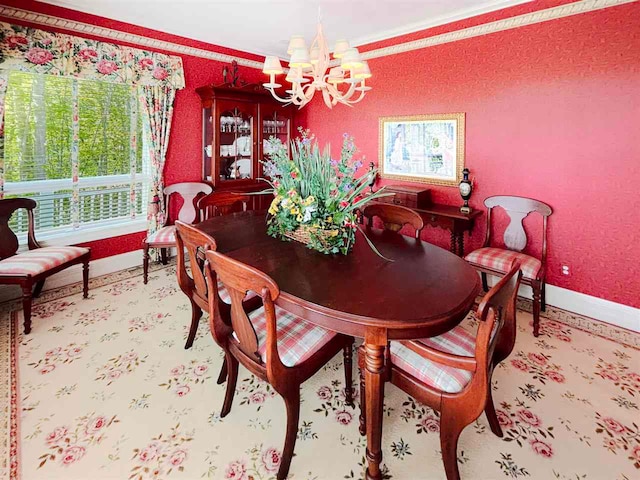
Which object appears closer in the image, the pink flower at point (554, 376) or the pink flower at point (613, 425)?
the pink flower at point (613, 425)

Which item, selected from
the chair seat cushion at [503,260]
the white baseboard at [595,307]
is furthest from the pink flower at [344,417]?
the white baseboard at [595,307]

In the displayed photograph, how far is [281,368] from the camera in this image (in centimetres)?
147

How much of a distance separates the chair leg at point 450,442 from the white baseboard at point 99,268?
3753mm

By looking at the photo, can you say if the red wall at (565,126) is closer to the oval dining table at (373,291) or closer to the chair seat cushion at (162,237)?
the oval dining table at (373,291)

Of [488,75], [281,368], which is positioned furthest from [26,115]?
[488,75]

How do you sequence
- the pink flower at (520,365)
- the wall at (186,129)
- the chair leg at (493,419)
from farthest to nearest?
1. the wall at (186,129)
2. the pink flower at (520,365)
3. the chair leg at (493,419)

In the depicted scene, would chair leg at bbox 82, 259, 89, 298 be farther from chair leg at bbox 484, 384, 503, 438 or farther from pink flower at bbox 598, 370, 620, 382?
pink flower at bbox 598, 370, 620, 382

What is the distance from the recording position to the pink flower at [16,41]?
9.55ft

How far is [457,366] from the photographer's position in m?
1.31

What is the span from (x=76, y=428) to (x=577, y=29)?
4362 mm

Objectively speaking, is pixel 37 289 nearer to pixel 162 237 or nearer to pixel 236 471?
pixel 162 237

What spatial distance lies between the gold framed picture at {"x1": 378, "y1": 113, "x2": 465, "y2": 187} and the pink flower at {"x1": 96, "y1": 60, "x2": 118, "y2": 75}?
2937mm

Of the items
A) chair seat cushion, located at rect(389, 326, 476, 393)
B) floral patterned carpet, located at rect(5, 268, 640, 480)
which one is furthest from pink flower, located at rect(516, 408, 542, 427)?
chair seat cushion, located at rect(389, 326, 476, 393)

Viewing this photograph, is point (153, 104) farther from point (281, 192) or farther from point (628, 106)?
point (628, 106)
